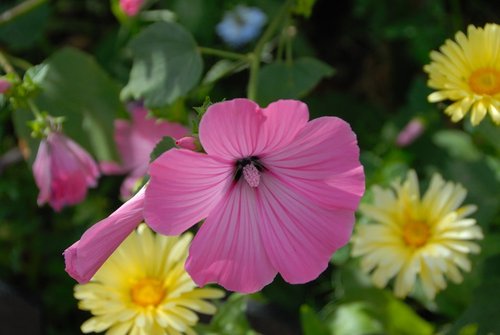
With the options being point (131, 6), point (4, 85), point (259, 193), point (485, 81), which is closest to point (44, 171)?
point (4, 85)

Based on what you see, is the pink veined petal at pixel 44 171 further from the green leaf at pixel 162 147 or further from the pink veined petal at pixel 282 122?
the pink veined petal at pixel 282 122

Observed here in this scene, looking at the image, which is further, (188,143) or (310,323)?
(310,323)

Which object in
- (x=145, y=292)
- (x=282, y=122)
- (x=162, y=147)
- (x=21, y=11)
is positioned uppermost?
(x=282, y=122)

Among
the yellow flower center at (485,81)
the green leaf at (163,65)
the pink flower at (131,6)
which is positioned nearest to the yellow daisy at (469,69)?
the yellow flower center at (485,81)

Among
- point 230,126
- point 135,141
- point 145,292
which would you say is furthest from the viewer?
point 135,141

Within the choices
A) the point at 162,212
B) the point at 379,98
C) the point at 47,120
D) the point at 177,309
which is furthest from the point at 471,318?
the point at 379,98

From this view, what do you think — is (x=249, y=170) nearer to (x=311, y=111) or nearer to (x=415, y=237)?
(x=415, y=237)

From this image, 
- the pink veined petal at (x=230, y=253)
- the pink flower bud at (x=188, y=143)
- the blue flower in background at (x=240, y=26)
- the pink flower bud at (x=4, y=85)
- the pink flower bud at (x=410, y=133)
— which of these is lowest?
the blue flower in background at (x=240, y=26)

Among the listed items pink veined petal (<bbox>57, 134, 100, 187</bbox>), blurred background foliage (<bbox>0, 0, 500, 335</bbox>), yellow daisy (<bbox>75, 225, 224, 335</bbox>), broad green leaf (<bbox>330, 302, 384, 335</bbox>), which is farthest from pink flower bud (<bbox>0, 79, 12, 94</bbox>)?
broad green leaf (<bbox>330, 302, 384, 335</bbox>)
